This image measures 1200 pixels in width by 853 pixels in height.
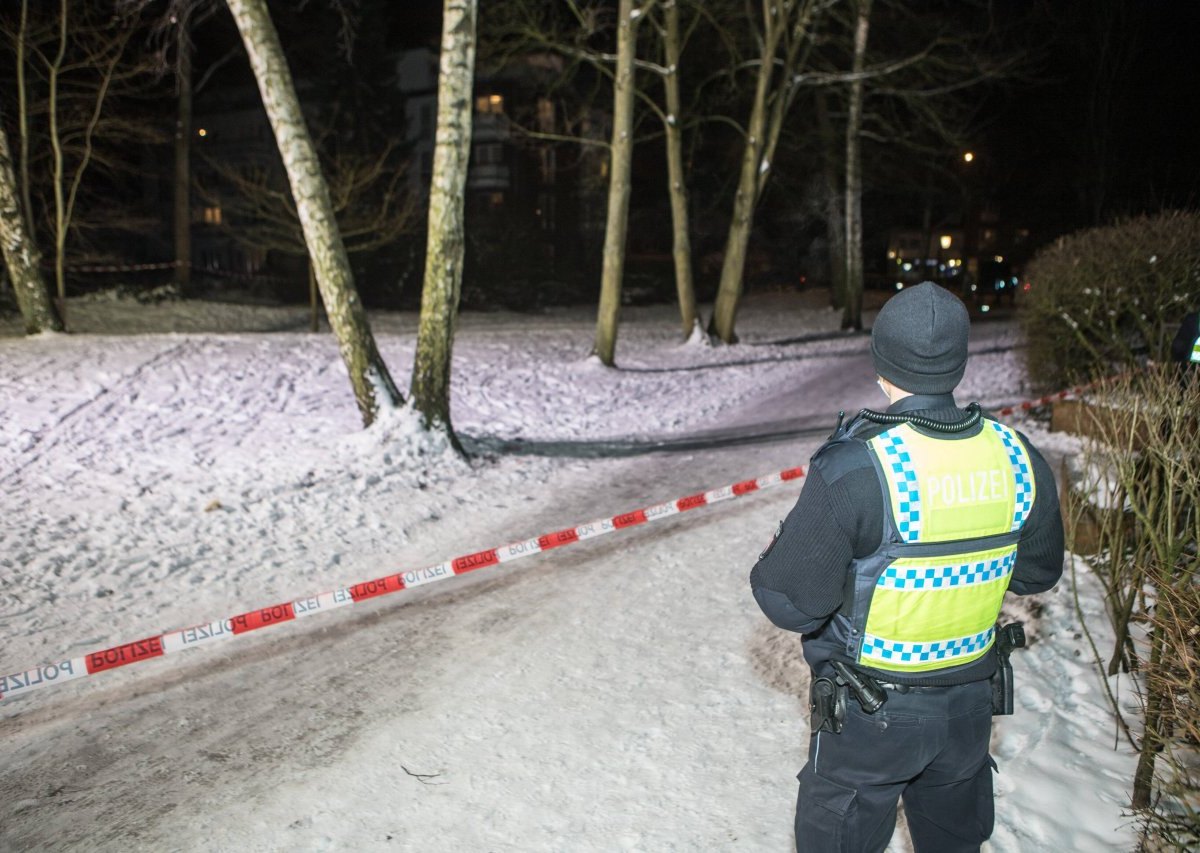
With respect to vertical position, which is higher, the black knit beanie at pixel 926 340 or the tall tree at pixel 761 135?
the tall tree at pixel 761 135

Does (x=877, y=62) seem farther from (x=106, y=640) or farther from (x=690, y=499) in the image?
(x=106, y=640)

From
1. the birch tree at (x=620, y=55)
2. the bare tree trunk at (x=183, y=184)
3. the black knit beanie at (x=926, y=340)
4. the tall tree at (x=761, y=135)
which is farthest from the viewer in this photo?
the bare tree trunk at (x=183, y=184)

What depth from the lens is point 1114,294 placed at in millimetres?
11133

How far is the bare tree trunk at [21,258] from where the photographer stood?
52.0ft

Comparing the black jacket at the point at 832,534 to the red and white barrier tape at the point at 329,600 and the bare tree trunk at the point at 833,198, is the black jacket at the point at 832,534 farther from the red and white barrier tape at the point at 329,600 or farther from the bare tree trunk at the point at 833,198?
the bare tree trunk at the point at 833,198

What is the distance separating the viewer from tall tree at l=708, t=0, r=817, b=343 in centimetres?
1957

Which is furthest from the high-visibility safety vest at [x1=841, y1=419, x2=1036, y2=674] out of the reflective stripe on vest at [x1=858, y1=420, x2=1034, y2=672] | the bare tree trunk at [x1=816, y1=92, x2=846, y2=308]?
the bare tree trunk at [x1=816, y1=92, x2=846, y2=308]

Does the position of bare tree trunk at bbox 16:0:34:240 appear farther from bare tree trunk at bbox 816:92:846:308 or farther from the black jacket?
bare tree trunk at bbox 816:92:846:308

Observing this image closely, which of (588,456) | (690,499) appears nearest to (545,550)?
(690,499)

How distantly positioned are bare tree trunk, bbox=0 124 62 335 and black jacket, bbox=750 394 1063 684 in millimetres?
17458

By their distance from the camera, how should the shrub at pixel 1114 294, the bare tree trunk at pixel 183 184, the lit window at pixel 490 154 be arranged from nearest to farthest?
the shrub at pixel 1114 294
the bare tree trunk at pixel 183 184
the lit window at pixel 490 154

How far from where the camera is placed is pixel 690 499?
916 centimetres

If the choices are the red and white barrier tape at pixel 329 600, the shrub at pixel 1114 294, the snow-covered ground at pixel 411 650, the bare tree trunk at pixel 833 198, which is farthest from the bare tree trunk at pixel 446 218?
the bare tree trunk at pixel 833 198

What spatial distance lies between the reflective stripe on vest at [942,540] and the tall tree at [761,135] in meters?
18.8
